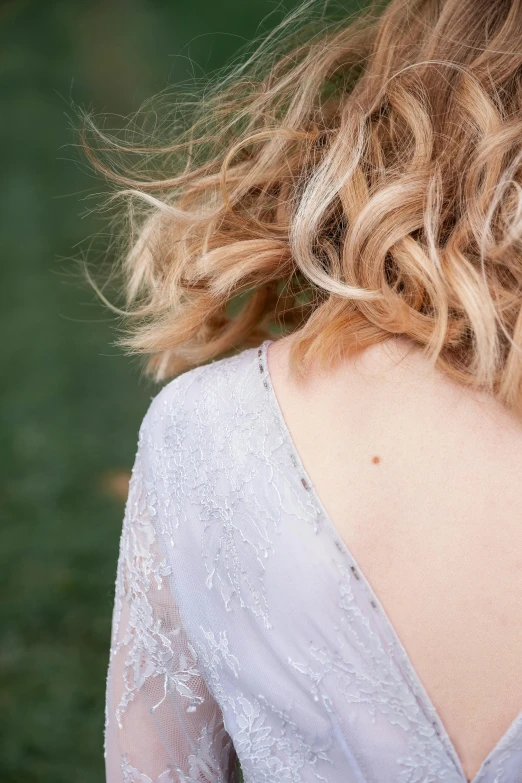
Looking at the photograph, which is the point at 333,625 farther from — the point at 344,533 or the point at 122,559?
the point at 122,559

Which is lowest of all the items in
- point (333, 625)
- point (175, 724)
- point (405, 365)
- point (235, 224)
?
point (175, 724)

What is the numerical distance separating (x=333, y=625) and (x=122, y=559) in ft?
1.48

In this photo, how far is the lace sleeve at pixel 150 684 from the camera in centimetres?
124

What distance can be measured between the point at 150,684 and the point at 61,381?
Result: 293 cm

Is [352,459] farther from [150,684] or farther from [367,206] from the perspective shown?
[150,684]

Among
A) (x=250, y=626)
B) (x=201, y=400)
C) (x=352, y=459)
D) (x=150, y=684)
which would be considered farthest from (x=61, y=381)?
(x=352, y=459)

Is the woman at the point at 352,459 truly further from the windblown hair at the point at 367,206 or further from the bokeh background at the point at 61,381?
the bokeh background at the point at 61,381

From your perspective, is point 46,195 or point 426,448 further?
point 46,195

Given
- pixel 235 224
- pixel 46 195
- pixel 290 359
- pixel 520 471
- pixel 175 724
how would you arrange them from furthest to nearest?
pixel 46 195, pixel 235 224, pixel 175 724, pixel 290 359, pixel 520 471

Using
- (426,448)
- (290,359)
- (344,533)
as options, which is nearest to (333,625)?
(344,533)

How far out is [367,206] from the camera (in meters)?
1.16

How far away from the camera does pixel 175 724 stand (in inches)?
51.0

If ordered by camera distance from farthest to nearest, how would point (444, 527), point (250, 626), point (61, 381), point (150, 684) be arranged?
point (61, 381), point (150, 684), point (250, 626), point (444, 527)

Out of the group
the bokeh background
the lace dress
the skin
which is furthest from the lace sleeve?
the bokeh background
